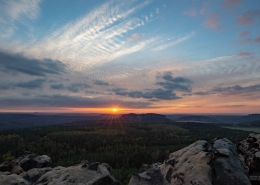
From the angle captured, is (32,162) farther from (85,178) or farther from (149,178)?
(149,178)

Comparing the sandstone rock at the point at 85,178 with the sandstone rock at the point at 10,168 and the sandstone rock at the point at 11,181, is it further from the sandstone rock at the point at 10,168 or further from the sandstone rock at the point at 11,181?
the sandstone rock at the point at 10,168

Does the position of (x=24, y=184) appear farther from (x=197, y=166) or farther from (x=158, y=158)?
(x=158, y=158)

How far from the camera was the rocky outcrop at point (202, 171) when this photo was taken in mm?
17797

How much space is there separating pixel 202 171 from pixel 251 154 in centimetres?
1161

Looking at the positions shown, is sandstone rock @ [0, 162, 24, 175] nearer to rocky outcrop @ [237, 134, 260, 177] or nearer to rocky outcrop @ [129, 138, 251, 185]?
rocky outcrop @ [129, 138, 251, 185]

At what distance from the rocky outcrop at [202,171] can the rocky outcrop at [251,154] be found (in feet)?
11.1

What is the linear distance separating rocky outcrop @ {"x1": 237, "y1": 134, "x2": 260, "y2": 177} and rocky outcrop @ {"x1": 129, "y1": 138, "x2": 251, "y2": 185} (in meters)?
3.38

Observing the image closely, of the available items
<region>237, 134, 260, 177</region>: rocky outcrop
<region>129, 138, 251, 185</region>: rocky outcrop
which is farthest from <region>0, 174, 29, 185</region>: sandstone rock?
<region>237, 134, 260, 177</region>: rocky outcrop

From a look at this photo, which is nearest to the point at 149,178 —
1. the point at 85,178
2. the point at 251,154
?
the point at 85,178

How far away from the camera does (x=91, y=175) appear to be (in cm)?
2220

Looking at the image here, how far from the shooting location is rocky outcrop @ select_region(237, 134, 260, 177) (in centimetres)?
2288

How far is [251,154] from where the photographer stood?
Result: 1013 inches

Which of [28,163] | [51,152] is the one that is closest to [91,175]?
[28,163]

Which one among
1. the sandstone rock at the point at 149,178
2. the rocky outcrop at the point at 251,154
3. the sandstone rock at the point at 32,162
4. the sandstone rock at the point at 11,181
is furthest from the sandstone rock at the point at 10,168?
the rocky outcrop at the point at 251,154
